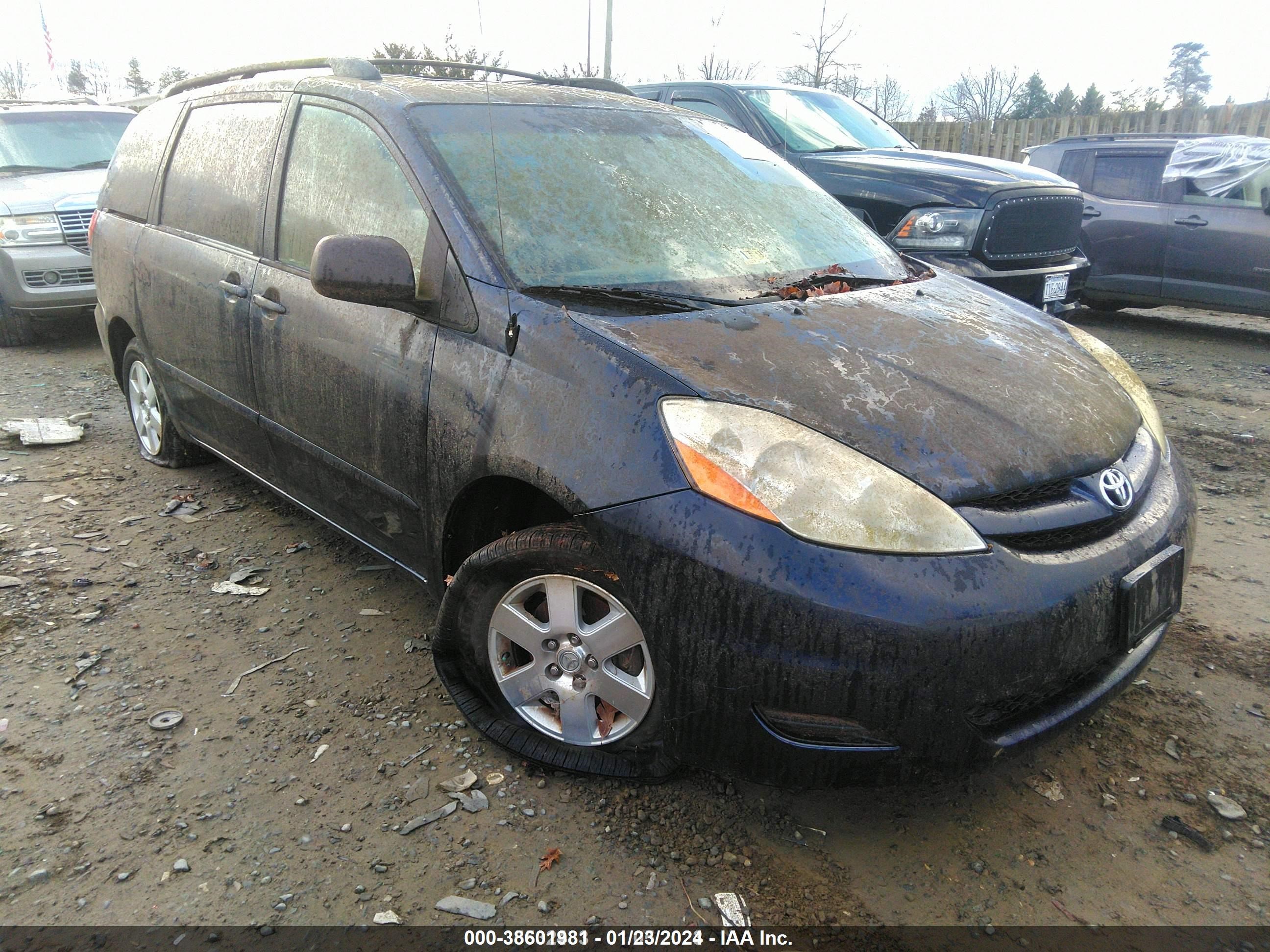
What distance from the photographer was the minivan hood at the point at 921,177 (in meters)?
6.05

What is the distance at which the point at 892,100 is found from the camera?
100.0 feet

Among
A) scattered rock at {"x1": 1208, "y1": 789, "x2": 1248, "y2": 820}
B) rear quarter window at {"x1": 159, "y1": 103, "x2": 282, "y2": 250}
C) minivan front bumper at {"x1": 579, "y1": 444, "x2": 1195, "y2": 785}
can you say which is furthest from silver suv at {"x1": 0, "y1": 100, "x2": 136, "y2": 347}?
scattered rock at {"x1": 1208, "y1": 789, "x2": 1248, "y2": 820}

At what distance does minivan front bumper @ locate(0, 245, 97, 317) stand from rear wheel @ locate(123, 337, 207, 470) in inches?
118

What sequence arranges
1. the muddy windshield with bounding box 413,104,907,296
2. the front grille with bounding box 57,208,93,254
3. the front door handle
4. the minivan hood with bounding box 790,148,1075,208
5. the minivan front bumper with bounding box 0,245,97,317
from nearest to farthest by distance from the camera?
the muddy windshield with bounding box 413,104,907,296 → the front door handle → the minivan hood with bounding box 790,148,1075,208 → the minivan front bumper with bounding box 0,245,97,317 → the front grille with bounding box 57,208,93,254

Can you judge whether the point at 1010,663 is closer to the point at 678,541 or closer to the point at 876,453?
the point at 876,453

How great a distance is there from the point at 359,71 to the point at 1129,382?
8.92ft

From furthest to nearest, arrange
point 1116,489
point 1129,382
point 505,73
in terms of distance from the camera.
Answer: point 505,73 < point 1129,382 < point 1116,489

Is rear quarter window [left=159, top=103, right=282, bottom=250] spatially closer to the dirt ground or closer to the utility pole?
the dirt ground

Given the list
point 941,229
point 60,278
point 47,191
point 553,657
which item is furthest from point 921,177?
point 47,191

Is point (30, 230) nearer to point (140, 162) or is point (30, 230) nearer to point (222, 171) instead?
point (140, 162)

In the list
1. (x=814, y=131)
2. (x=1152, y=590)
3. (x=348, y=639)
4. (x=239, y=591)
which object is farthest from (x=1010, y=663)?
(x=814, y=131)

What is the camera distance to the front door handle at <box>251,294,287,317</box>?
304 cm

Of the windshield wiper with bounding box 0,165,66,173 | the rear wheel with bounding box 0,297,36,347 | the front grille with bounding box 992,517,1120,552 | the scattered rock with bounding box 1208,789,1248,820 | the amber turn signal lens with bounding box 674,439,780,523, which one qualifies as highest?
the windshield wiper with bounding box 0,165,66,173

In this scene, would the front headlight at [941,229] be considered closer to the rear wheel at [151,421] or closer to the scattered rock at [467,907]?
the rear wheel at [151,421]
